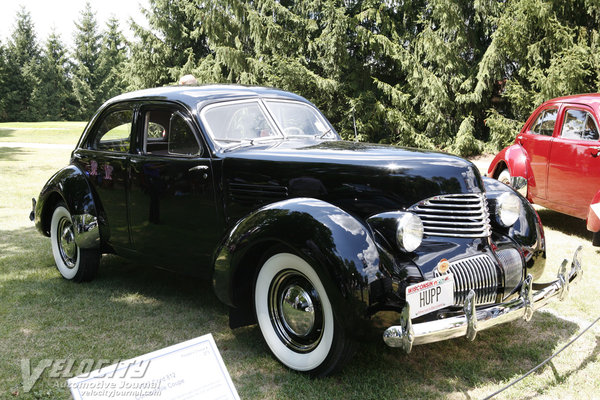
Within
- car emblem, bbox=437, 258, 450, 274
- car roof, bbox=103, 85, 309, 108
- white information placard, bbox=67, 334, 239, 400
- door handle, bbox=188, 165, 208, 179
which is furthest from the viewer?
car roof, bbox=103, 85, 309, 108

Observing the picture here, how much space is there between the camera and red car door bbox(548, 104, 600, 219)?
19.4 ft

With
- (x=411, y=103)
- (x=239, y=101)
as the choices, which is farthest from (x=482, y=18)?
(x=239, y=101)

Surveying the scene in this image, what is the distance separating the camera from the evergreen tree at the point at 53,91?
150 feet

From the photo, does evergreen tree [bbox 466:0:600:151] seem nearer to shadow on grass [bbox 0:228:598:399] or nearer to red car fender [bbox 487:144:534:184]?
red car fender [bbox 487:144:534:184]

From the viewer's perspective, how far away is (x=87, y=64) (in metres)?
50.9

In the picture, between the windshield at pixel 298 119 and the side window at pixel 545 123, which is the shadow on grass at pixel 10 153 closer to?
the windshield at pixel 298 119

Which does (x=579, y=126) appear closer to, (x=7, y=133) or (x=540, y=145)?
(x=540, y=145)

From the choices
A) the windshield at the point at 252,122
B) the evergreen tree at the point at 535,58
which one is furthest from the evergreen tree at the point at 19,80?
the windshield at the point at 252,122

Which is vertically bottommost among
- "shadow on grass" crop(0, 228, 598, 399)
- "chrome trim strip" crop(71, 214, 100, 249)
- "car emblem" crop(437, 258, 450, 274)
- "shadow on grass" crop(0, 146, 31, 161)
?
"shadow on grass" crop(0, 146, 31, 161)

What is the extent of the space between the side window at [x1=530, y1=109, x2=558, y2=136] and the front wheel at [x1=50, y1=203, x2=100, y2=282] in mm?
5982

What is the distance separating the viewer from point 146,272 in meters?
5.18

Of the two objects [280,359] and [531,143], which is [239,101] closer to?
[280,359]

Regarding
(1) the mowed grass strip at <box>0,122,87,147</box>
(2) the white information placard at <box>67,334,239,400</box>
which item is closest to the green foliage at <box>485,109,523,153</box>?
(2) the white information placard at <box>67,334,239,400</box>

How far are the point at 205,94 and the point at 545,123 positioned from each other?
5.21m
